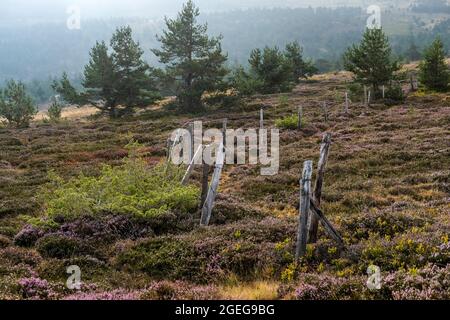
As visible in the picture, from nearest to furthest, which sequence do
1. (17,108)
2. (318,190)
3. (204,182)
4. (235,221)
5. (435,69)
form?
(318,190) < (235,221) < (204,182) < (435,69) < (17,108)

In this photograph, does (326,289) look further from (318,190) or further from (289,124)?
(289,124)

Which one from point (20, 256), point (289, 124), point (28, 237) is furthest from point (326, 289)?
point (289, 124)

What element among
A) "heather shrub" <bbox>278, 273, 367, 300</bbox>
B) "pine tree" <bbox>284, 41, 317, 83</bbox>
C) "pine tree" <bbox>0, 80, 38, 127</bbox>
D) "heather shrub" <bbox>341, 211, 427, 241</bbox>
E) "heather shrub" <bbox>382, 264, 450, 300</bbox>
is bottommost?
"pine tree" <bbox>0, 80, 38, 127</bbox>

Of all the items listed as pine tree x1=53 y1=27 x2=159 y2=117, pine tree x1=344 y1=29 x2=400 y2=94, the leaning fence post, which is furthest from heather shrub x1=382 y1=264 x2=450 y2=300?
pine tree x1=53 y1=27 x2=159 y2=117

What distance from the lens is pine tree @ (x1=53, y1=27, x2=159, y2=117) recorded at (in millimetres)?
53469

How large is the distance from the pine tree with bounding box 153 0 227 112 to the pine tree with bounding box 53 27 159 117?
3639mm

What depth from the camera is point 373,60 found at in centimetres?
4503

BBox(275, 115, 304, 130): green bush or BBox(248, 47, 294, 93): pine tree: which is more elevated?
BBox(248, 47, 294, 93): pine tree

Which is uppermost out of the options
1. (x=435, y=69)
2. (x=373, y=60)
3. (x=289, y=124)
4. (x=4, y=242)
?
(x=373, y=60)

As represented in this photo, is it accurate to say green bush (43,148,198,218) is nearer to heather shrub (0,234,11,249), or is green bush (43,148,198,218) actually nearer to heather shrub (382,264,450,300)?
heather shrub (0,234,11,249)

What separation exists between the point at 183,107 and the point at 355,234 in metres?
42.1

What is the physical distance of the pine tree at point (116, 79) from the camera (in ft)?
175

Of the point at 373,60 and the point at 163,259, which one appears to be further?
the point at 373,60

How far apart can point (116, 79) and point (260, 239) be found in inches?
1814
